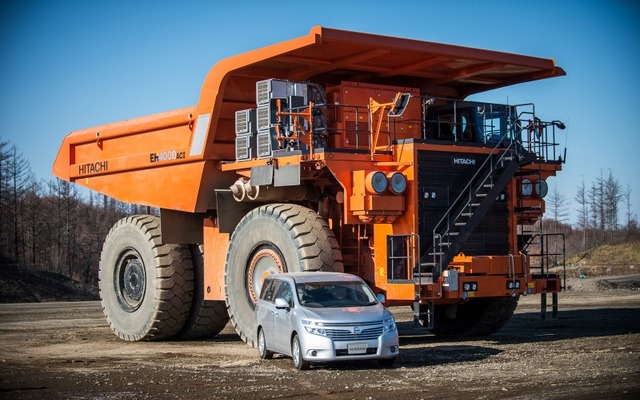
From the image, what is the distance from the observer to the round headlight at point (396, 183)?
720 inches

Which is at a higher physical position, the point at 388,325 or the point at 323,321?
the point at 323,321

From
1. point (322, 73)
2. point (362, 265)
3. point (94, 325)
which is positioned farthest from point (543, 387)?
point (94, 325)

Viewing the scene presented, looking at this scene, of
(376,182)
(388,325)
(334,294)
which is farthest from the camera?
(376,182)

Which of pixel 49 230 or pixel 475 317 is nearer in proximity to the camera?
pixel 475 317

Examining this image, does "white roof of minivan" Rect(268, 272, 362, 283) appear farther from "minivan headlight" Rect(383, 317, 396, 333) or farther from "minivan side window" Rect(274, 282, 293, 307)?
"minivan headlight" Rect(383, 317, 396, 333)

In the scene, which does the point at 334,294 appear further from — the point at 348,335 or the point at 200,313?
the point at 200,313

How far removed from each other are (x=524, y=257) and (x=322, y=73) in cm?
553

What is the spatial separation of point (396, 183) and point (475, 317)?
460 centimetres

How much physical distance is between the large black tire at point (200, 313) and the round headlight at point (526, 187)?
7285 mm

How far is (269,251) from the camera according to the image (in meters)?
19.4

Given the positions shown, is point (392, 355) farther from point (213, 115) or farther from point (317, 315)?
point (213, 115)

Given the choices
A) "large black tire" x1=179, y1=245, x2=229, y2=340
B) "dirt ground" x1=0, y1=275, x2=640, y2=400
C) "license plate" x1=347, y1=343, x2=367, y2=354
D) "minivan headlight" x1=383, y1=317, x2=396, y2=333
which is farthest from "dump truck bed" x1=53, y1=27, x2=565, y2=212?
"license plate" x1=347, y1=343, x2=367, y2=354

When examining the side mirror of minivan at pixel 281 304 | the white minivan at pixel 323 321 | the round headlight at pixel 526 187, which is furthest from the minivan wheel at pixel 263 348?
the round headlight at pixel 526 187

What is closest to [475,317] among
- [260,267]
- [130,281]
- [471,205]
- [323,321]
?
[471,205]
